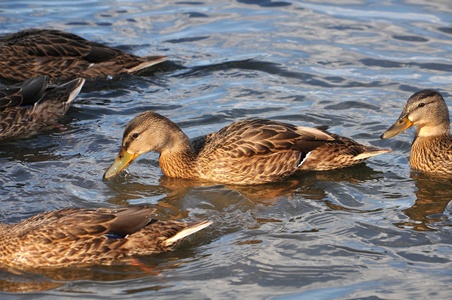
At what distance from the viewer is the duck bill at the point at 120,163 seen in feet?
27.2

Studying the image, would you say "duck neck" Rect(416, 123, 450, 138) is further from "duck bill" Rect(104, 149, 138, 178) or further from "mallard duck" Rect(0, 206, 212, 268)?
"mallard duck" Rect(0, 206, 212, 268)

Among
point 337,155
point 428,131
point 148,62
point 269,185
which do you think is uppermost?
point 148,62

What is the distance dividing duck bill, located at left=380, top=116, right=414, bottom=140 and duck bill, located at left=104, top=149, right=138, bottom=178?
3.37 meters

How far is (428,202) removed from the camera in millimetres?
7805

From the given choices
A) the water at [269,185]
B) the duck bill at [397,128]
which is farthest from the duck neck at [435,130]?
the water at [269,185]

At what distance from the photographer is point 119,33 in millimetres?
14203

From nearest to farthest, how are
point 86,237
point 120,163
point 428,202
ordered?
point 86,237 < point 428,202 < point 120,163

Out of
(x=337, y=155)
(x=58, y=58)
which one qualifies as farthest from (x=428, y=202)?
(x=58, y=58)

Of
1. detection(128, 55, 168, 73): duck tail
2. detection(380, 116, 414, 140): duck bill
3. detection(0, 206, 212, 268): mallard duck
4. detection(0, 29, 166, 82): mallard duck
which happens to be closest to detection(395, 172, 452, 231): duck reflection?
detection(380, 116, 414, 140): duck bill

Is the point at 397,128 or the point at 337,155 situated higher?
the point at 397,128

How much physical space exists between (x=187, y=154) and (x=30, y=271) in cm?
305

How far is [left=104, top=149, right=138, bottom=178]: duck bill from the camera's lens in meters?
8.30

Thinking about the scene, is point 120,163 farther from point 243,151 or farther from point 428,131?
point 428,131

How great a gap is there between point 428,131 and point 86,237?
5134 mm
